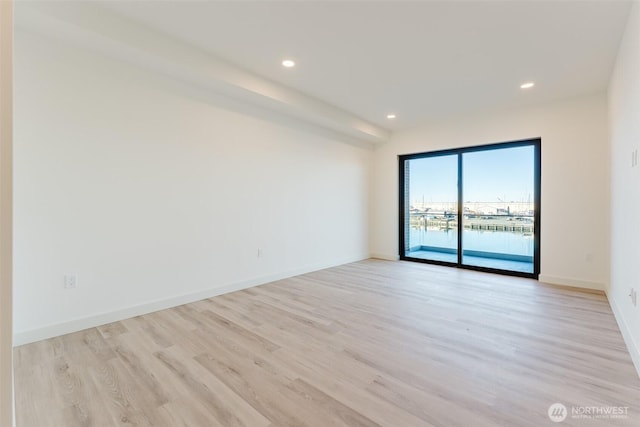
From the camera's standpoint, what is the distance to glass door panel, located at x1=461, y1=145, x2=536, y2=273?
456 cm

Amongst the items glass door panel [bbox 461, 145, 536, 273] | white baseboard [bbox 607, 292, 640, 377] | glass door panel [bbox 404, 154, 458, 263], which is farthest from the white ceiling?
white baseboard [bbox 607, 292, 640, 377]

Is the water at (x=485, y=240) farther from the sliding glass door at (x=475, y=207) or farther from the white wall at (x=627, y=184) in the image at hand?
the white wall at (x=627, y=184)

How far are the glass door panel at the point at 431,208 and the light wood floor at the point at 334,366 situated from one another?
240cm

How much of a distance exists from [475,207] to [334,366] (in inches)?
166

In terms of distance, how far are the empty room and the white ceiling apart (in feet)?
0.08

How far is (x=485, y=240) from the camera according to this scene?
5160mm

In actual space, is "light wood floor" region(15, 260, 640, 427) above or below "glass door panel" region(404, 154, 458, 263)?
below

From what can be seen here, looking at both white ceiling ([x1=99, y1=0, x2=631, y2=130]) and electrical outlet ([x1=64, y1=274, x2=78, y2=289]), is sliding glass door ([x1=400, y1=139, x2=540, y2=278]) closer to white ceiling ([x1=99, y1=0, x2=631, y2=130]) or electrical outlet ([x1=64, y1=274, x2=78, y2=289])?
white ceiling ([x1=99, y1=0, x2=631, y2=130])

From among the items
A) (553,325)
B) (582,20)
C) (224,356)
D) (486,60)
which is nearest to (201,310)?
(224,356)

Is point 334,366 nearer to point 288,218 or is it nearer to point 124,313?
point 124,313

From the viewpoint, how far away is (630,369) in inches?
75.4

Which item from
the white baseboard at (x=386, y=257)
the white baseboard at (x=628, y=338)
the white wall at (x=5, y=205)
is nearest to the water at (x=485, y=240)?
the white baseboard at (x=386, y=257)

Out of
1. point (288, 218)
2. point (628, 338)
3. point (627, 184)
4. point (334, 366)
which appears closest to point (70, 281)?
point (334, 366)

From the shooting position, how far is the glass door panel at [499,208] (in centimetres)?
456
